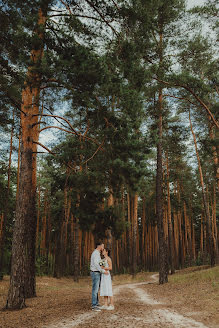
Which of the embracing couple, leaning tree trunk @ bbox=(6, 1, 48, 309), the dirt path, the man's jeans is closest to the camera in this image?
the dirt path

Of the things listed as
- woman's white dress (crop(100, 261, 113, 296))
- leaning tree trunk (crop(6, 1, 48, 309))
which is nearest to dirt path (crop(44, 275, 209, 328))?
woman's white dress (crop(100, 261, 113, 296))

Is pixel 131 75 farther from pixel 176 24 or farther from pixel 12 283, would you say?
pixel 176 24

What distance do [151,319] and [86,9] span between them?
8.01 m

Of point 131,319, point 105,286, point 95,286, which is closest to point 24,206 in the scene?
point 95,286

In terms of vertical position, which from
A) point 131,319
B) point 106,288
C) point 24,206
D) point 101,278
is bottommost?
point 131,319

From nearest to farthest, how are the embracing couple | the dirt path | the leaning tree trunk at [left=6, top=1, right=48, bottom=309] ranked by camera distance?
the dirt path < the embracing couple < the leaning tree trunk at [left=6, top=1, right=48, bottom=309]

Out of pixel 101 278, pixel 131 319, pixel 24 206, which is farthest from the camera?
pixel 24 206

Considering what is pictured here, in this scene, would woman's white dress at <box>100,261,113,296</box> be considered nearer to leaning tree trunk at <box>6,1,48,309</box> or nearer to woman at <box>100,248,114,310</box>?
woman at <box>100,248,114,310</box>

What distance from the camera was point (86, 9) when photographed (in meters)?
7.48

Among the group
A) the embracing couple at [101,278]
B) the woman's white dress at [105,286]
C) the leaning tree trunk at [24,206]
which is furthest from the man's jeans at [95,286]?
the leaning tree trunk at [24,206]

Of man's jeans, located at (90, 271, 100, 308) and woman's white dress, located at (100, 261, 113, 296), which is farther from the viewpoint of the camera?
woman's white dress, located at (100, 261, 113, 296)

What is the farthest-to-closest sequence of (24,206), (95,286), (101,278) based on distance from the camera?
(24,206) < (101,278) < (95,286)

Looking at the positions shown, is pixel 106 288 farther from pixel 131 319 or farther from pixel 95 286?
pixel 131 319

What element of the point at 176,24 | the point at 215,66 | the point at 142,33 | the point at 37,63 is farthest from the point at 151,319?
the point at 176,24
